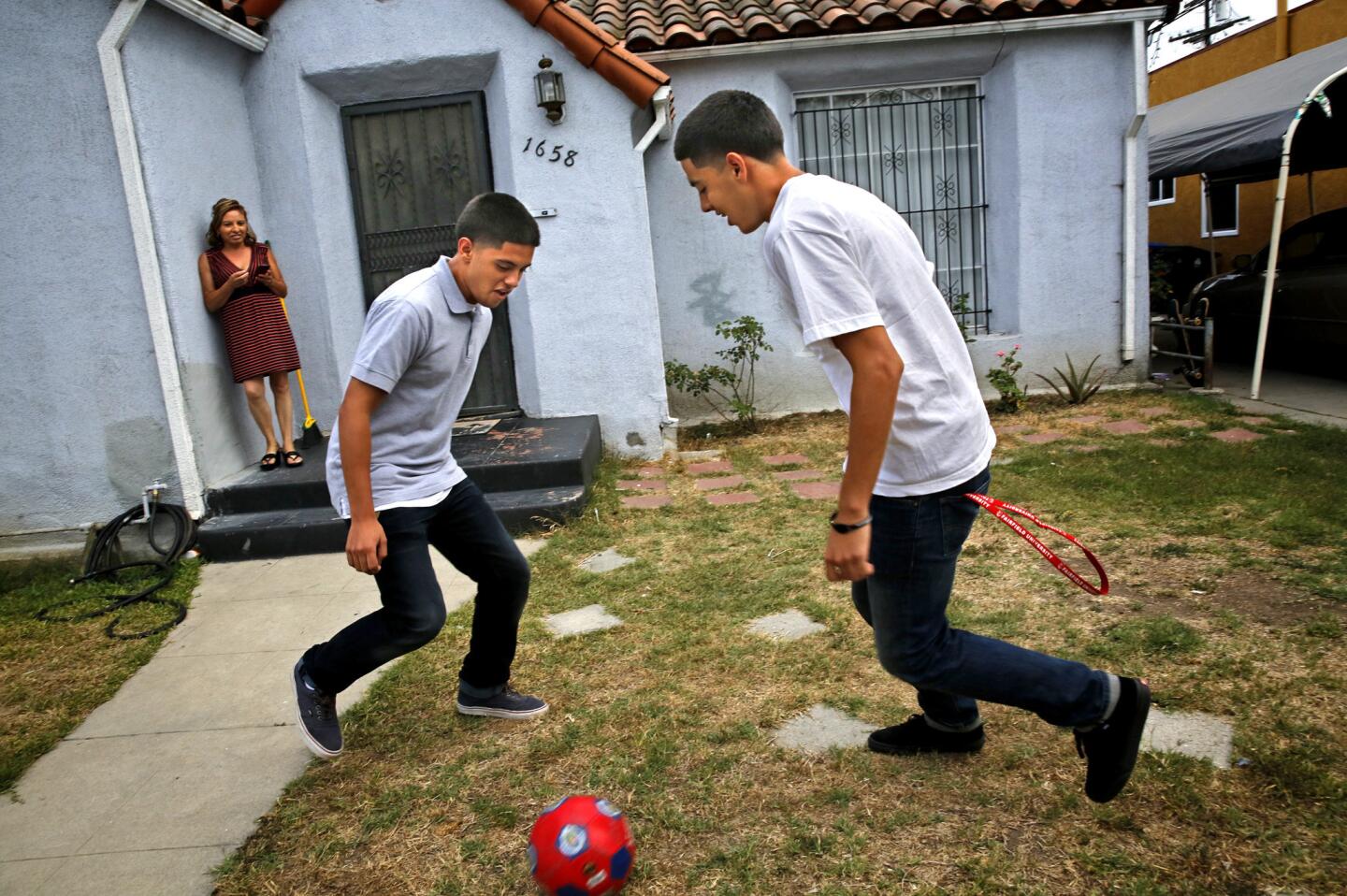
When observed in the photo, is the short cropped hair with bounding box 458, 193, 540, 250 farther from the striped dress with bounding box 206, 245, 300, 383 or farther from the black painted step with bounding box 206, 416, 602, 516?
the striped dress with bounding box 206, 245, 300, 383

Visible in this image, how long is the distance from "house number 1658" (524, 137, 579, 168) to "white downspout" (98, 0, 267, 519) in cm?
221

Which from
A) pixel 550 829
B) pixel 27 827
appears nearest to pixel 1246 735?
pixel 550 829

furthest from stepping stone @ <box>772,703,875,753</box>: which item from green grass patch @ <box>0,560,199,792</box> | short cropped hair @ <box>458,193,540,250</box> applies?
green grass patch @ <box>0,560,199,792</box>

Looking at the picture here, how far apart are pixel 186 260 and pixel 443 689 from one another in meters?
3.65

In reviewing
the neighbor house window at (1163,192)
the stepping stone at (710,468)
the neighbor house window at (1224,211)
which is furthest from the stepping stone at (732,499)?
the neighbor house window at (1163,192)

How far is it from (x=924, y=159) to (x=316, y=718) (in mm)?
7382

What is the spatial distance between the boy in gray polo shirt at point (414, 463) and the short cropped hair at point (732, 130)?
71 cm

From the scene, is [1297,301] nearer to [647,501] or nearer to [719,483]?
[719,483]

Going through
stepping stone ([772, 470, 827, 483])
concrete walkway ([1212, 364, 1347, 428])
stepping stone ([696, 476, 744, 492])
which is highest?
stepping stone ([696, 476, 744, 492])

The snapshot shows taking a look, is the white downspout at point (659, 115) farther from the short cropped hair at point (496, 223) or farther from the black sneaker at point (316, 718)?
the black sneaker at point (316, 718)

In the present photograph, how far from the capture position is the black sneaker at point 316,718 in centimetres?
307

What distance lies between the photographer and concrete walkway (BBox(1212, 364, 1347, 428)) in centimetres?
729

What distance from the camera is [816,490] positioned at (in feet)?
19.8

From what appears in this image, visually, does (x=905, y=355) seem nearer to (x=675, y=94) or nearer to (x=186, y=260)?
(x=186, y=260)
